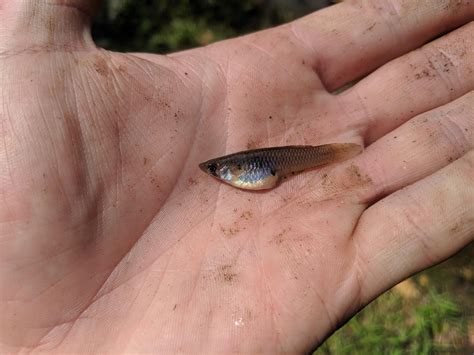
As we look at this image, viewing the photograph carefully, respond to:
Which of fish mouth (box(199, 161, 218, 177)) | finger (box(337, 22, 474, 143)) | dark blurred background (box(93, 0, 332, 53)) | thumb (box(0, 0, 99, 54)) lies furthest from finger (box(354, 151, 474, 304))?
dark blurred background (box(93, 0, 332, 53))

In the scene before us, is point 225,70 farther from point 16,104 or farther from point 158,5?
point 158,5

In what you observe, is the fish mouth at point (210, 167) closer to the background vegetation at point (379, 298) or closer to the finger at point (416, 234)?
the finger at point (416, 234)

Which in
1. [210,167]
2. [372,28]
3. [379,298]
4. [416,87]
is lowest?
[379,298]

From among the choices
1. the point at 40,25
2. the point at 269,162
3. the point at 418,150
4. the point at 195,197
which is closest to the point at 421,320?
the point at 418,150

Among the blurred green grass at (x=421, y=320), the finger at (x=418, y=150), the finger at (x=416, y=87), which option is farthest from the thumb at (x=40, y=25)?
the blurred green grass at (x=421, y=320)

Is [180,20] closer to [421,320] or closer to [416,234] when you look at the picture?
[416,234]

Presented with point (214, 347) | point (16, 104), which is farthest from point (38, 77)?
point (214, 347)

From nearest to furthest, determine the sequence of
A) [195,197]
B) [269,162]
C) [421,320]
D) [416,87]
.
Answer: [195,197] < [269,162] < [416,87] < [421,320]

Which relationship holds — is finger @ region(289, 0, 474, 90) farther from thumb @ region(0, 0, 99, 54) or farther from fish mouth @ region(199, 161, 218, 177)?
thumb @ region(0, 0, 99, 54)
